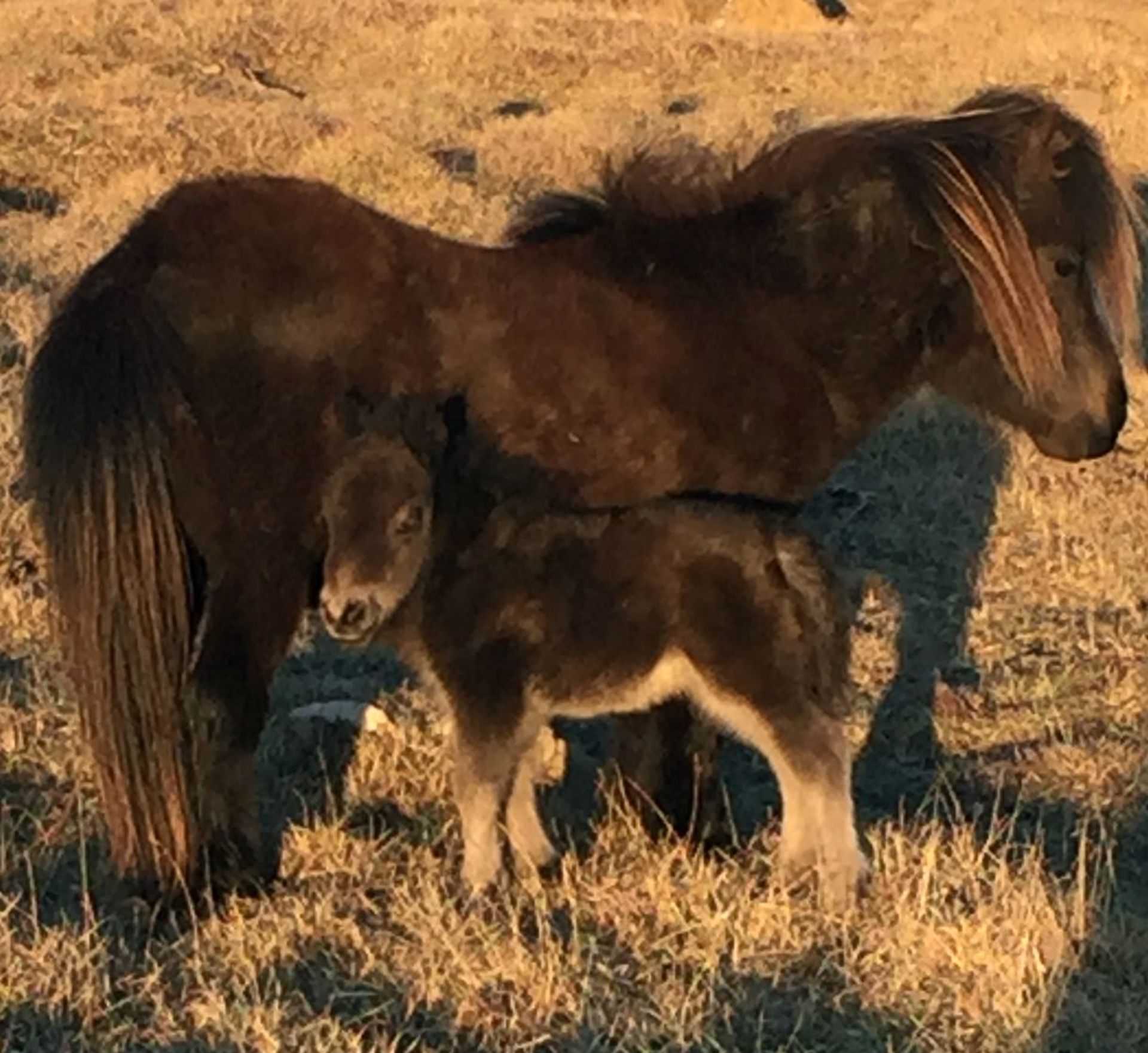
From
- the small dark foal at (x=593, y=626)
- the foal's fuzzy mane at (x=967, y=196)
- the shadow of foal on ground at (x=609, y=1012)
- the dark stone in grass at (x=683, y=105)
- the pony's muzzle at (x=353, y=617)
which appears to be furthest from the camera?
the dark stone in grass at (x=683, y=105)

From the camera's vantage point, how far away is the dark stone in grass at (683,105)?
2008 cm

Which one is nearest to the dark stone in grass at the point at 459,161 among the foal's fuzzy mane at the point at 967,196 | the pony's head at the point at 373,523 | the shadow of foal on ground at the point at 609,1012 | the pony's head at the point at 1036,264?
the foal's fuzzy mane at the point at 967,196

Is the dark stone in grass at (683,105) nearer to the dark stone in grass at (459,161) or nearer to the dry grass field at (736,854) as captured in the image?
the dark stone in grass at (459,161)

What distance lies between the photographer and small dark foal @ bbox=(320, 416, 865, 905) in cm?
466

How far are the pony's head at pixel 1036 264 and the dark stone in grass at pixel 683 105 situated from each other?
572 inches

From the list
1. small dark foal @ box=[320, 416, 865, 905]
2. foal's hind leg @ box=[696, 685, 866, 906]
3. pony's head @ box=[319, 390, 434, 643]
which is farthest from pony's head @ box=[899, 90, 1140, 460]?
pony's head @ box=[319, 390, 434, 643]

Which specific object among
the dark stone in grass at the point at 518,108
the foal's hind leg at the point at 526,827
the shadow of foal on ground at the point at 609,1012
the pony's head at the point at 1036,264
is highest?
the dark stone in grass at the point at 518,108

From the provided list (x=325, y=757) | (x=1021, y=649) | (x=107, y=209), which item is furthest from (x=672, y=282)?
(x=107, y=209)

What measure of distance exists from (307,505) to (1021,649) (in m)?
3.12

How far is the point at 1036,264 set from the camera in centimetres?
525

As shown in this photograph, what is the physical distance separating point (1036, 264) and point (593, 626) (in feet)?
5.05

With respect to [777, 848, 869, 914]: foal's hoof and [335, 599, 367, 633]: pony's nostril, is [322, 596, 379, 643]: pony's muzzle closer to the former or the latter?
[335, 599, 367, 633]: pony's nostril

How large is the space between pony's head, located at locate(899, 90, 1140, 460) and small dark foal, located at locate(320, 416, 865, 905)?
872mm

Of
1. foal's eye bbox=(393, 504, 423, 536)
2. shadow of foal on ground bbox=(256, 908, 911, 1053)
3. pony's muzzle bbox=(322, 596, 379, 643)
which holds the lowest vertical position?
shadow of foal on ground bbox=(256, 908, 911, 1053)
